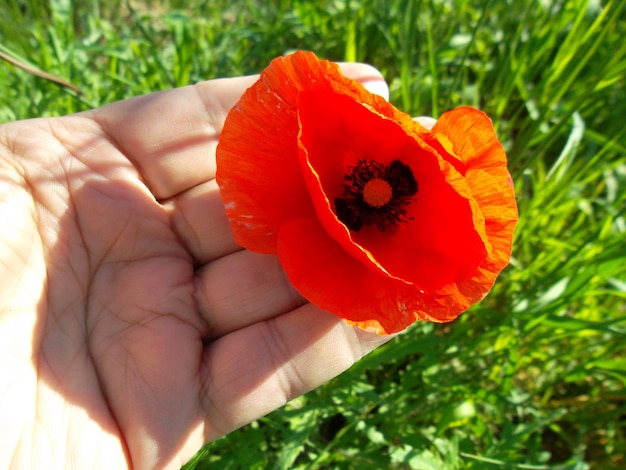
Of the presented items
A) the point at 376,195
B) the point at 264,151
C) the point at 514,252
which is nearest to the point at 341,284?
the point at 376,195

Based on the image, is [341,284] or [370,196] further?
[370,196]

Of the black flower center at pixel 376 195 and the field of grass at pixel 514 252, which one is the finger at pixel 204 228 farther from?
the field of grass at pixel 514 252

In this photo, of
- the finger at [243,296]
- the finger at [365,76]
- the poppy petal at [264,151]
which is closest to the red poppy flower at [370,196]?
the poppy petal at [264,151]

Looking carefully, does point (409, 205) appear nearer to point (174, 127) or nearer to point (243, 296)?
point (243, 296)

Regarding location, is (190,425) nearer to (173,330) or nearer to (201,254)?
(173,330)

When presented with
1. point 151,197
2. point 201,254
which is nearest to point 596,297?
point 201,254

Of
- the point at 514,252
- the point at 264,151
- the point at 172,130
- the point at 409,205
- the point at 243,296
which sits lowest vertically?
the point at 514,252

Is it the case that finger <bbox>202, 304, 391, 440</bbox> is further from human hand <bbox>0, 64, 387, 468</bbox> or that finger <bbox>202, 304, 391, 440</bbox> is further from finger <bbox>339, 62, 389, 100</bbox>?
finger <bbox>339, 62, 389, 100</bbox>
